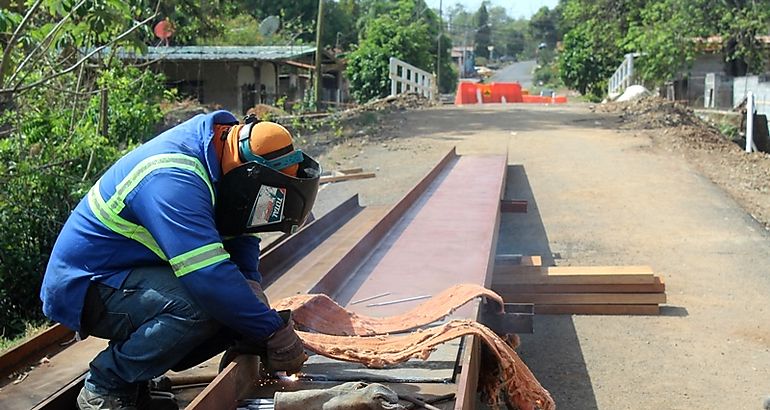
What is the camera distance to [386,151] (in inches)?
588

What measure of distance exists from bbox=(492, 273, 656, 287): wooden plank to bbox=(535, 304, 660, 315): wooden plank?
190 mm

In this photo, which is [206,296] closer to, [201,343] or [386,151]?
[201,343]

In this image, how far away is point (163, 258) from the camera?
3.04 m

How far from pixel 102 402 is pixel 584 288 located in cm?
458

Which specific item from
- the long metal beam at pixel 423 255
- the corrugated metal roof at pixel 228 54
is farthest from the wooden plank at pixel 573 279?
the corrugated metal roof at pixel 228 54

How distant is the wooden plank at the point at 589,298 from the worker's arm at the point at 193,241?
162 inches

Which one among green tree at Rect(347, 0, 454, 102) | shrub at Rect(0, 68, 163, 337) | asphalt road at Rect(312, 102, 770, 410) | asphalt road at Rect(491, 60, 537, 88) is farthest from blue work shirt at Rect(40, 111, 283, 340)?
asphalt road at Rect(491, 60, 537, 88)

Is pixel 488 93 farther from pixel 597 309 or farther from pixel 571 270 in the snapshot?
pixel 597 309

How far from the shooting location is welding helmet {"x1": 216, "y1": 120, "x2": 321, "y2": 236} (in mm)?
3070

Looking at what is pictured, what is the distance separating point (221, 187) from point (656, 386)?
11.3ft

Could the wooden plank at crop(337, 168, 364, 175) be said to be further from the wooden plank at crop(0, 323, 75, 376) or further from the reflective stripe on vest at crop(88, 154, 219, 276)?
the reflective stripe on vest at crop(88, 154, 219, 276)

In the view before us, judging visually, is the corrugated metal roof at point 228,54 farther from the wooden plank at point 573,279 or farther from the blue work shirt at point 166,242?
the blue work shirt at point 166,242

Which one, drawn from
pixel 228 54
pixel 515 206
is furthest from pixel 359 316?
pixel 228 54

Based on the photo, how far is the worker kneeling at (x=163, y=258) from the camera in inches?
115
